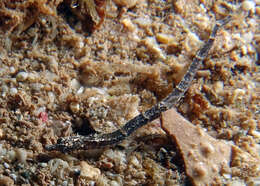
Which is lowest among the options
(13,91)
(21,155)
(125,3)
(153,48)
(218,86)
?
(21,155)

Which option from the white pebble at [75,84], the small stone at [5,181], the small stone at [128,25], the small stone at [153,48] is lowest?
the small stone at [5,181]

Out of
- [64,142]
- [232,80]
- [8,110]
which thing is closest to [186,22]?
[232,80]

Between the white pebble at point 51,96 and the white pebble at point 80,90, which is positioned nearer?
the white pebble at point 51,96

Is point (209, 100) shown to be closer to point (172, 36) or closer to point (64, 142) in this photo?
point (172, 36)

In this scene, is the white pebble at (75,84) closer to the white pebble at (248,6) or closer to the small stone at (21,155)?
the small stone at (21,155)

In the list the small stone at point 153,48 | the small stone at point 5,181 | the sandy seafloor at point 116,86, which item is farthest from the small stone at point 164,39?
the small stone at point 5,181

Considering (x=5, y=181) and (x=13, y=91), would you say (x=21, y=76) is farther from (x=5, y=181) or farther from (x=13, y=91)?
(x=5, y=181)

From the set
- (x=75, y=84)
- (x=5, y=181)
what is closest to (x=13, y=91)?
(x=75, y=84)
